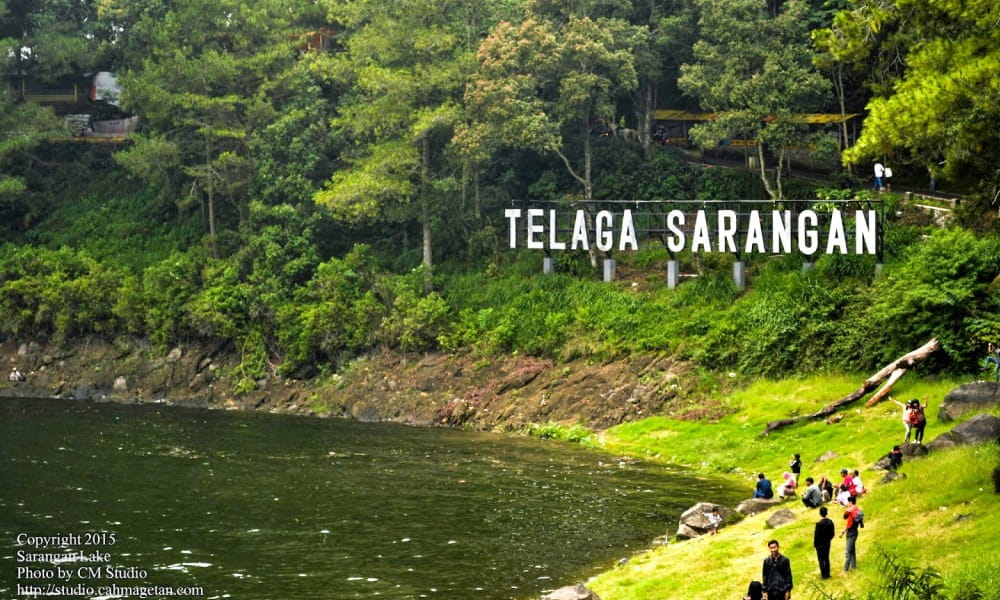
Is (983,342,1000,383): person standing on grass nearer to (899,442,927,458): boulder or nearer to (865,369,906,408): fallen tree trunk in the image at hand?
(865,369,906,408): fallen tree trunk

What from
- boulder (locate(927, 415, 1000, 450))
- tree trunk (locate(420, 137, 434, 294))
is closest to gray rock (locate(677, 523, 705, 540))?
boulder (locate(927, 415, 1000, 450))

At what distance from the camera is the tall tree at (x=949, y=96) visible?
113 feet

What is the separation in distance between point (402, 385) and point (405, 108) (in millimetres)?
15539

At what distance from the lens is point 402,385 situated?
66250 millimetres

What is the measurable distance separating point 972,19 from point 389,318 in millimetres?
38981

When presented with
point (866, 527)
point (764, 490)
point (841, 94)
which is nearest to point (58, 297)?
point (841, 94)

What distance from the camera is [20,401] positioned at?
70.7 m

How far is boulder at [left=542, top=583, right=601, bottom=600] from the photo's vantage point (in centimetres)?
3072

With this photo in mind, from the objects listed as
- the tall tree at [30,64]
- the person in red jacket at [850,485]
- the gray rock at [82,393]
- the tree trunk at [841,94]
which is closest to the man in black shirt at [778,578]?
Result: the person in red jacket at [850,485]

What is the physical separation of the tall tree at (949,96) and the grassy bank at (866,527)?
26.9 ft

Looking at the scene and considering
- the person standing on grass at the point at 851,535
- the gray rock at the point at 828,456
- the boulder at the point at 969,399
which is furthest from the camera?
the gray rock at the point at 828,456

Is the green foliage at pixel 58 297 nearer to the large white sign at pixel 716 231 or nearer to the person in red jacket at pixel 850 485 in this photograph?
the large white sign at pixel 716 231

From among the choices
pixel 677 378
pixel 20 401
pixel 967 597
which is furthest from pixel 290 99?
pixel 967 597

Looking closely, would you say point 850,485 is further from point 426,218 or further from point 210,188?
point 210,188
